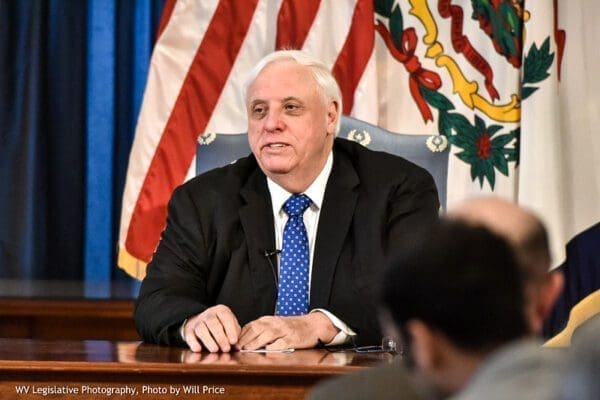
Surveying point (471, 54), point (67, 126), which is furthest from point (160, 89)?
point (471, 54)

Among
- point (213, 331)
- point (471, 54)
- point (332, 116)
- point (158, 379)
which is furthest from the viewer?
point (471, 54)

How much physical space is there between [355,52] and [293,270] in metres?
1.98

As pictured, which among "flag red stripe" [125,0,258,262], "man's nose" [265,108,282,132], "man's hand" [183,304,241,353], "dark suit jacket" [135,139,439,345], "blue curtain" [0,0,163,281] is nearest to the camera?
"man's hand" [183,304,241,353]

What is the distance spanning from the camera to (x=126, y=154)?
554 centimetres

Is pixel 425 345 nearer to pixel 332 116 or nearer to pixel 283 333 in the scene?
pixel 283 333

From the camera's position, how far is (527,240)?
2.65 feet

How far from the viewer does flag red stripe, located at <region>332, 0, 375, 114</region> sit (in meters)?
4.92

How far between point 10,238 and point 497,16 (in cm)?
248

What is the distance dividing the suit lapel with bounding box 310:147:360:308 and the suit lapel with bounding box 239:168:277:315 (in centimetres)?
12

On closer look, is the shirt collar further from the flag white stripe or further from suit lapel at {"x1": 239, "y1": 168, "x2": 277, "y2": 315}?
the flag white stripe

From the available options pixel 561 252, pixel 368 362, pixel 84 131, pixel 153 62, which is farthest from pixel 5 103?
pixel 368 362

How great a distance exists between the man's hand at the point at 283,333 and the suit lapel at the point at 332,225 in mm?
283

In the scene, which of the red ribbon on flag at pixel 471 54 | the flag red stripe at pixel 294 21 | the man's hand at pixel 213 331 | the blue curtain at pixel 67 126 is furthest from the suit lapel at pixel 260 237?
the blue curtain at pixel 67 126

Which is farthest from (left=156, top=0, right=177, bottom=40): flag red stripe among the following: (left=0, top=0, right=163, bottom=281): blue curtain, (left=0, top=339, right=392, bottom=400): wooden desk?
(left=0, top=339, right=392, bottom=400): wooden desk
